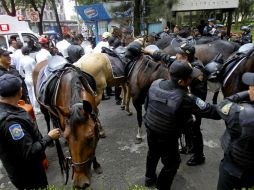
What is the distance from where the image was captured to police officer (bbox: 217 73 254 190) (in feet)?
6.73

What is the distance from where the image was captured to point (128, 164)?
173 inches

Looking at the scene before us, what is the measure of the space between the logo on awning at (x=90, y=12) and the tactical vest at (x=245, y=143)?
699 inches

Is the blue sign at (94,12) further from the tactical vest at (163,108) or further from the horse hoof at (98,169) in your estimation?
the tactical vest at (163,108)

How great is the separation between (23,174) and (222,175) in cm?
202

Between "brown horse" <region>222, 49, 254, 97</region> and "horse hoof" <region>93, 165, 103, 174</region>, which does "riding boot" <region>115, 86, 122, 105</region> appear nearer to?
"horse hoof" <region>93, 165, 103, 174</region>

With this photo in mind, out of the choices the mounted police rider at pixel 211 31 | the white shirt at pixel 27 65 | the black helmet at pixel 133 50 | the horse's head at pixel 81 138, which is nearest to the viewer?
the horse's head at pixel 81 138

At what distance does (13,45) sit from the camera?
27.5 ft

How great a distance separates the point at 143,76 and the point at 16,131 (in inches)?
117

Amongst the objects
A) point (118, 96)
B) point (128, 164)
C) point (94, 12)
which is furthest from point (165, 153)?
point (94, 12)

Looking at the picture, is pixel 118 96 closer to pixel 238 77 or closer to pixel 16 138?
pixel 238 77

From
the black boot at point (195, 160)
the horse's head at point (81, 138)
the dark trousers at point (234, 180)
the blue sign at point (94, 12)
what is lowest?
the black boot at point (195, 160)

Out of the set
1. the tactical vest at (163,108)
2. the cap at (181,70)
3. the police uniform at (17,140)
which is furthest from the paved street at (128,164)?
the cap at (181,70)

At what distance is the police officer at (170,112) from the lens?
2701mm

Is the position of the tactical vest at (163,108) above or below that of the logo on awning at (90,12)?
below
